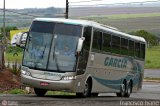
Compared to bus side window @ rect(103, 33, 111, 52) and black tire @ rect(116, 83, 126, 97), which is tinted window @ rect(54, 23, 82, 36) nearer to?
bus side window @ rect(103, 33, 111, 52)

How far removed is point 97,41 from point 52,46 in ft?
9.43

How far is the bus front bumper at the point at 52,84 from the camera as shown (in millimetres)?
22438

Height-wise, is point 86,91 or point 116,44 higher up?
point 116,44

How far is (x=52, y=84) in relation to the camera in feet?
73.9

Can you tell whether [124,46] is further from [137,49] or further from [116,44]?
[137,49]

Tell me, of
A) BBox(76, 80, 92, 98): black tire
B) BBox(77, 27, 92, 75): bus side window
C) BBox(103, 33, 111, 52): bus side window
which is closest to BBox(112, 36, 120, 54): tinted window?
BBox(103, 33, 111, 52): bus side window

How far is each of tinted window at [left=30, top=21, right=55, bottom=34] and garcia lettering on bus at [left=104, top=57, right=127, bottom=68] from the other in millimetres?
4328

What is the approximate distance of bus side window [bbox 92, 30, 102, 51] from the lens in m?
24.7

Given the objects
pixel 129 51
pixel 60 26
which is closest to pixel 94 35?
pixel 60 26

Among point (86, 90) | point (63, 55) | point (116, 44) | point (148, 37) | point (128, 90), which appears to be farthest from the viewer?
point (148, 37)

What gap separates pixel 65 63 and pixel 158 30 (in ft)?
320

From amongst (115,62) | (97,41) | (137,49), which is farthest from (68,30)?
(137,49)

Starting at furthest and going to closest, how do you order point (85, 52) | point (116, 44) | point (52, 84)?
point (116, 44), point (85, 52), point (52, 84)

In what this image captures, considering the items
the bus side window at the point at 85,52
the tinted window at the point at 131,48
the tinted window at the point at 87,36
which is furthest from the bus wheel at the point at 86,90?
the tinted window at the point at 131,48
